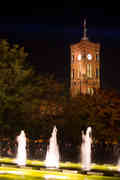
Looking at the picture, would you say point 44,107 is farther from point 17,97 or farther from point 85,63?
point 85,63

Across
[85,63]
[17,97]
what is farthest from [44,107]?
[85,63]

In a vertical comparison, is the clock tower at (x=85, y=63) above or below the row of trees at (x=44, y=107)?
above

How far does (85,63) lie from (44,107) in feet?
204

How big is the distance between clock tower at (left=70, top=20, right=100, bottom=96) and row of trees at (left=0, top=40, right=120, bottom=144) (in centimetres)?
5124

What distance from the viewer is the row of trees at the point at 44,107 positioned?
25172 mm

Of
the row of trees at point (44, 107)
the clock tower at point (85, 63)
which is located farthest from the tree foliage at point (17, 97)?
the clock tower at point (85, 63)

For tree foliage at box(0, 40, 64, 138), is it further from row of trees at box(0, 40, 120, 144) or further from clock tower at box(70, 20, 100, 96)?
clock tower at box(70, 20, 100, 96)

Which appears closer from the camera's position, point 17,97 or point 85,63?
A: point 17,97

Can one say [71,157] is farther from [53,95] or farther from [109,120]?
[109,120]

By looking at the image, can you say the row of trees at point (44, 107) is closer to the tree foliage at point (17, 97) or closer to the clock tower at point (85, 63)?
the tree foliage at point (17, 97)

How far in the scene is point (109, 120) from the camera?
3288 cm

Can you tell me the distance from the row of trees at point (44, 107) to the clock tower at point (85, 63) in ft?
168

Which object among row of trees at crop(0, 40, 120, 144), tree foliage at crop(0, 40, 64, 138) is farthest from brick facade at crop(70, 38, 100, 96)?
tree foliage at crop(0, 40, 64, 138)

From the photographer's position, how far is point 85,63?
297 feet
